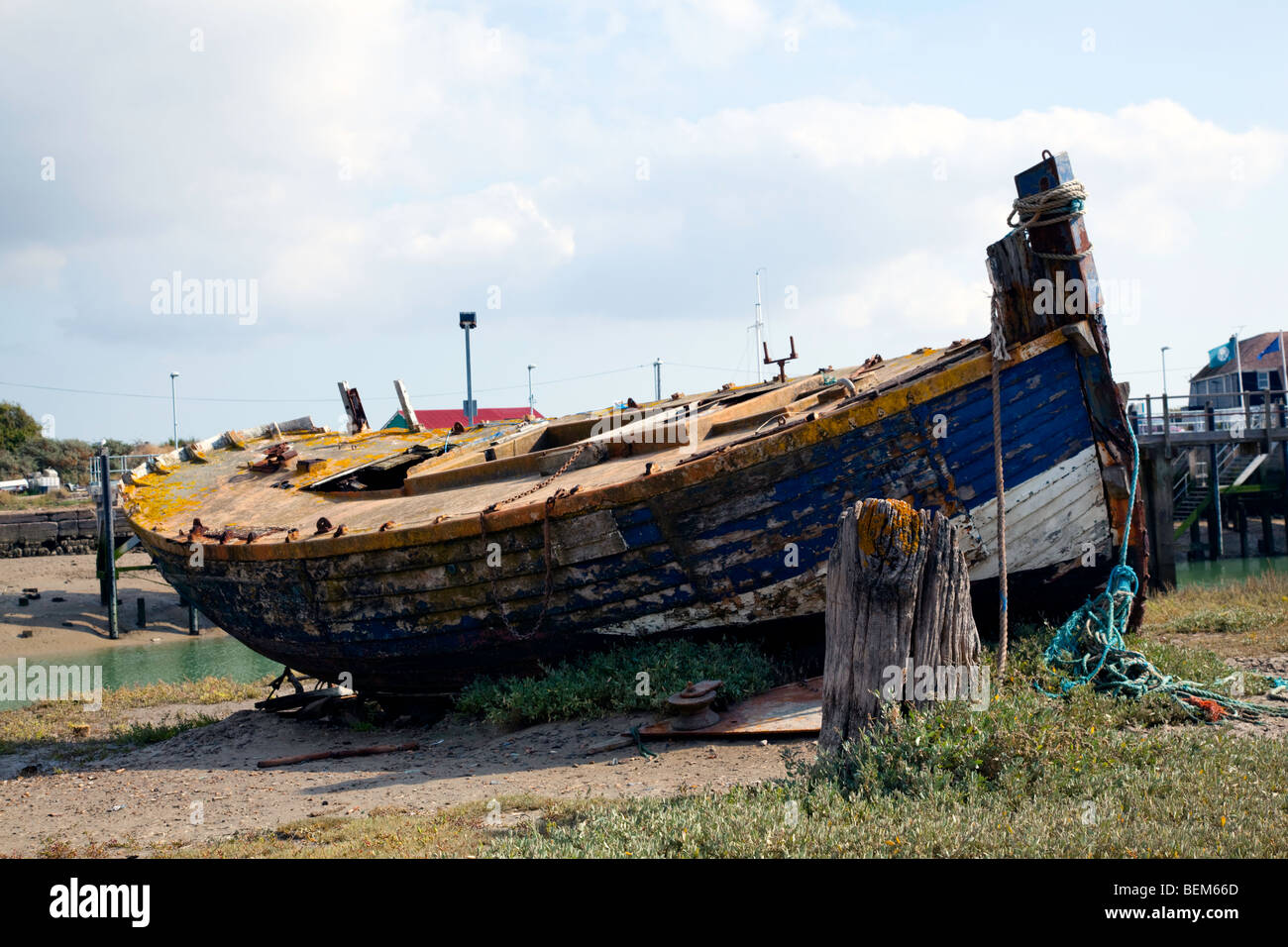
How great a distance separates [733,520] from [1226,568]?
24209mm

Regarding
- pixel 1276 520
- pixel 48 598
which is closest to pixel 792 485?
pixel 48 598

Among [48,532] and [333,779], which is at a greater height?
[48,532]

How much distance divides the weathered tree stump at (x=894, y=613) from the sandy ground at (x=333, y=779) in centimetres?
108

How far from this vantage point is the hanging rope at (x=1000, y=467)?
6008 millimetres

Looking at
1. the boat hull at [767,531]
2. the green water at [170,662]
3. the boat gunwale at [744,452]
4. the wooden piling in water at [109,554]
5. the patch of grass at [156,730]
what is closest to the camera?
the boat gunwale at [744,452]

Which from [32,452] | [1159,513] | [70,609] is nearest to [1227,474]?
[1159,513]

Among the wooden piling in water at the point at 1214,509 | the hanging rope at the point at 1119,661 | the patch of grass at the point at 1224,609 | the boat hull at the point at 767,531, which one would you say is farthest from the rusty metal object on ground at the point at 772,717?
the wooden piling in water at the point at 1214,509

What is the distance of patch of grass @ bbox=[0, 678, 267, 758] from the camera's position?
9.45 metres

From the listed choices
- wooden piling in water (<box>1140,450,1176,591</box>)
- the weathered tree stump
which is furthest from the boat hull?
wooden piling in water (<box>1140,450,1176,591</box>)

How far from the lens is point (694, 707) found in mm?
6625

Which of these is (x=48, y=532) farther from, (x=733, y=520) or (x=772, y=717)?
(x=772, y=717)

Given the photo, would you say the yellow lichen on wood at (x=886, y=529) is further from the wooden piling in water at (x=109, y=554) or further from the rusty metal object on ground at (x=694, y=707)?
the wooden piling in water at (x=109, y=554)

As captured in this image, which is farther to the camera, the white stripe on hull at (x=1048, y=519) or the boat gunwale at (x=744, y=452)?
the white stripe on hull at (x=1048, y=519)
